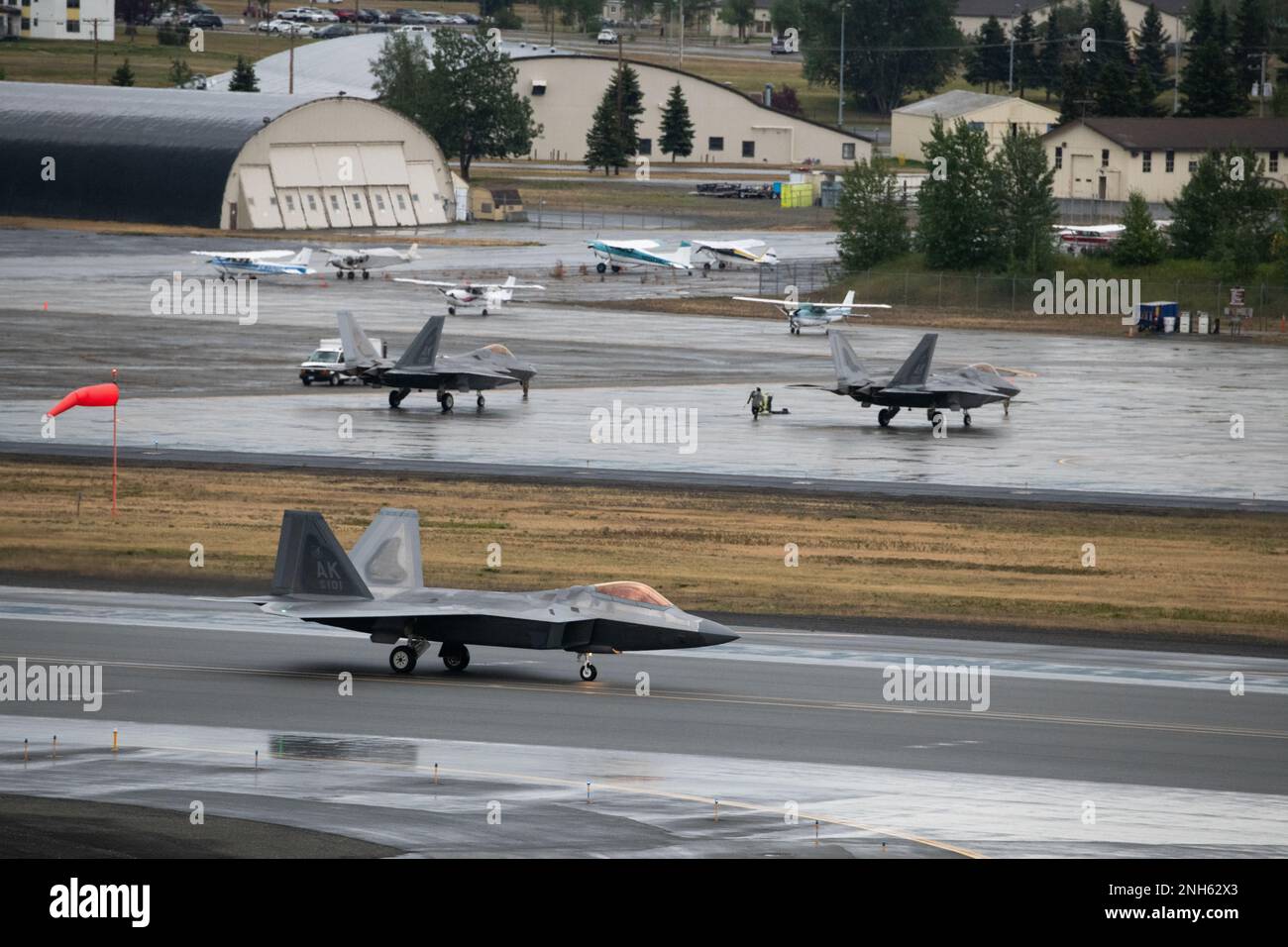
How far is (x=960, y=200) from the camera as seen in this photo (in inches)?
4432

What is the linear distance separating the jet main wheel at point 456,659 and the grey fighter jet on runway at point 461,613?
18 millimetres

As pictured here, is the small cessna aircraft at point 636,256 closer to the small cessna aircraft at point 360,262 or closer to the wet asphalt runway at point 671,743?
the small cessna aircraft at point 360,262

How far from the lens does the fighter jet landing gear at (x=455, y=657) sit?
107ft

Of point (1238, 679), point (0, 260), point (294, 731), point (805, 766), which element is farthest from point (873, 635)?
point (0, 260)

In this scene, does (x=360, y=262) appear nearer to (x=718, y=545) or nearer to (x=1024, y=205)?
(x=1024, y=205)

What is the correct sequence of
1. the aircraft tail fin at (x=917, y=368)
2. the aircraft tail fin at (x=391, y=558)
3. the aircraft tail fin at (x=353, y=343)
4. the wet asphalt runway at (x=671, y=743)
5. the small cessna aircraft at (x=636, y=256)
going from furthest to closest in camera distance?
the small cessna aircraft at (x=636, y=256)
the aircraft tail fin at (x=353, y=343)
the aircraft tail fin at (x=917, y=368)
the aircraft tail fin at (x=391, y=558)
the wet asphalt runway at (x=671, y=743)

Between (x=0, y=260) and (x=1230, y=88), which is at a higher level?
(x=1230, y=88)

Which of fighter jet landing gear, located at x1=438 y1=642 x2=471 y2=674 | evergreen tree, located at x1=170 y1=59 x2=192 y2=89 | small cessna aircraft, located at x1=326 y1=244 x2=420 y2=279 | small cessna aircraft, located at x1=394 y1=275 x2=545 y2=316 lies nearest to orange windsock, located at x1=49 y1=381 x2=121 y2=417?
fighter jet landing gear, located at x1=438 y1=642 x2=471 y2=674

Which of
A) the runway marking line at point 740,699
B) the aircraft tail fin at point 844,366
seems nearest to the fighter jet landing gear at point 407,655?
the runway marking line at point 740,699

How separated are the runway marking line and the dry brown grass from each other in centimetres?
760

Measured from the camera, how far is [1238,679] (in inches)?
1299

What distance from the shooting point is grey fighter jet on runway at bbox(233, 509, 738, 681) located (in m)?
31.8
